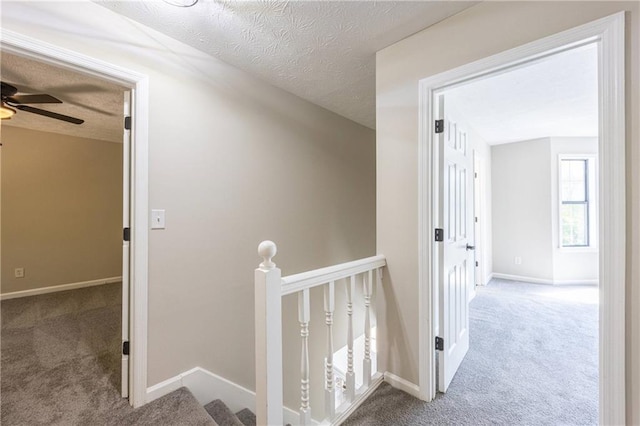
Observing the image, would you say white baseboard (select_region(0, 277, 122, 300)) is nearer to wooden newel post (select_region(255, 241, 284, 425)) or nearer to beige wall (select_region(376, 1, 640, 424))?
wooden newel post (select_region(255, 241, 284, 425))

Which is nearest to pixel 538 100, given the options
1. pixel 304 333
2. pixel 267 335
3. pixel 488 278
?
pixel 488 278

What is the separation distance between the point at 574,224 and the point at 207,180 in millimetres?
5576

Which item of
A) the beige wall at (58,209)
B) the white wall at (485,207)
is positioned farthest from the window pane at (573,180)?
the beige wall at (58,209)

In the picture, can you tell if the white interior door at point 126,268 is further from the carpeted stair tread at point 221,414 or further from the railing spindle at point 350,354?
the railing spindle at point 350,354

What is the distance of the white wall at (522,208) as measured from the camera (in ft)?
14.0

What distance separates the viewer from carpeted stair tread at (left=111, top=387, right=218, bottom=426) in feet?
4.84

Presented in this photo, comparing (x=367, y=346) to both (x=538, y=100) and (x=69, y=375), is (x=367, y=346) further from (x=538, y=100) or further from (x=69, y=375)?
(x=538, y=100)

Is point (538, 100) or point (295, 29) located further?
point (538, 100)

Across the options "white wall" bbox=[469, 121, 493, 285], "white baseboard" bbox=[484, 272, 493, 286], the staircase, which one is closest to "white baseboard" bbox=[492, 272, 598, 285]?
"white baseboard" bbox=[484, 272, 493, 286]

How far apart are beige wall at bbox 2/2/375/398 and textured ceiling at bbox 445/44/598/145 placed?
148 centimetres

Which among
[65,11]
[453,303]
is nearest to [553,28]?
[453,303]

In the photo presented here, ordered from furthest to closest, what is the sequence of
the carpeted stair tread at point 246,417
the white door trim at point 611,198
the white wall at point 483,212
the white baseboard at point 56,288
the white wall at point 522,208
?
the white wall at point 522,208
the white wall at point 483,212
the white baseboard at point 56,288
the carpeted stair tread at point 246,417
the white door trim at point 611,198

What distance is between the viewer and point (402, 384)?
1679mm

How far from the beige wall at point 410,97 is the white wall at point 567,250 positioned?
4.02 metres
